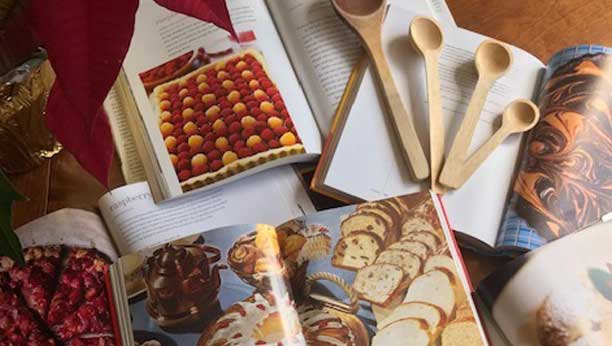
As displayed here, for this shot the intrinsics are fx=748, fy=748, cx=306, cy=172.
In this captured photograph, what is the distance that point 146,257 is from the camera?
21.4 inches

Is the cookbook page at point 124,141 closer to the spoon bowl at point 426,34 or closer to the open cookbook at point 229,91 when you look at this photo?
the open cookbook at point 229,91

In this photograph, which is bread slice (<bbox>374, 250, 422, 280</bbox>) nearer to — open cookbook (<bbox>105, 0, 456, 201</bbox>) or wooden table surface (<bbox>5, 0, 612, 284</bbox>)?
open cookbook (<bbox>105, 0, 456, 201</bbox>)

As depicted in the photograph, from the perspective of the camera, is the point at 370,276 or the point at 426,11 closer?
the point at 370,276

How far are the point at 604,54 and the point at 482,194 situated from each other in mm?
162

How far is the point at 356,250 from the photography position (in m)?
0.55

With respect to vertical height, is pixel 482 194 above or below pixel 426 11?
below

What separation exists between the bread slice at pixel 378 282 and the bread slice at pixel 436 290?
12mm

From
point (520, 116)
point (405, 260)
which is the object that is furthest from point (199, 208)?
point (520, 116)

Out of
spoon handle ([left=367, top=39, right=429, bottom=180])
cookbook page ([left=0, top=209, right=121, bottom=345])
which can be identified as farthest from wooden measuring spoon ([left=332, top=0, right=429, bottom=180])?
cookbook page ([left=0, top=209, right=121, bottom=345])

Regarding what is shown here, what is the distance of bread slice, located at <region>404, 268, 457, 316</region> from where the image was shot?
53 cm

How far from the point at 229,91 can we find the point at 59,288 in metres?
0.21

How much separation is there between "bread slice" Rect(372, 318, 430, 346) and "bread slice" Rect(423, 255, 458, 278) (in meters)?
0.04

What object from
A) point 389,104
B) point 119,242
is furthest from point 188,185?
point 389,104

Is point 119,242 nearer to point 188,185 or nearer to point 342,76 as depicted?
point 188,185
